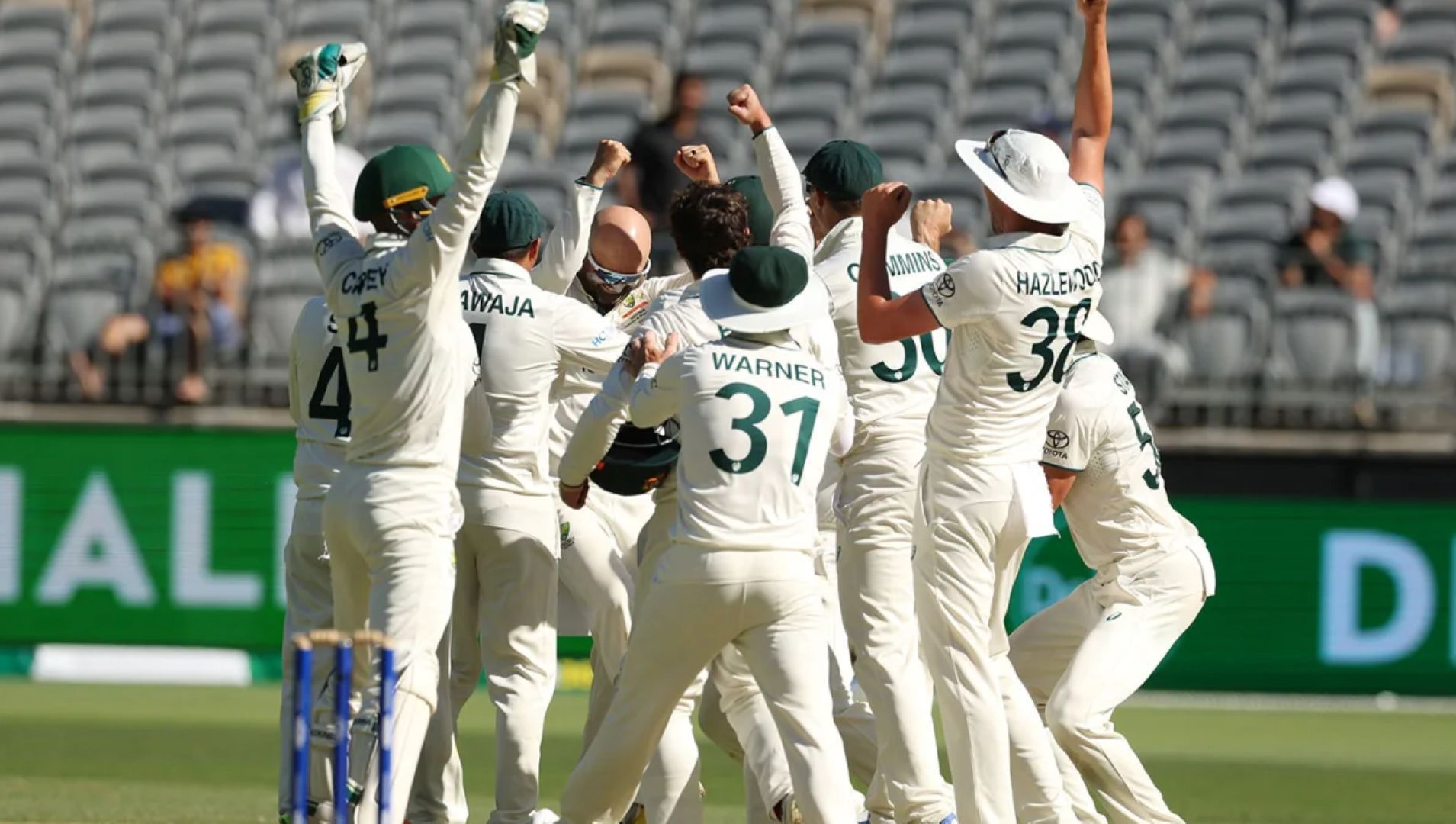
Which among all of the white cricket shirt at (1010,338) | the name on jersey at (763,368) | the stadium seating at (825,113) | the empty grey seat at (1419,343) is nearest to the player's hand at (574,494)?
the name on jersey at (763,368)

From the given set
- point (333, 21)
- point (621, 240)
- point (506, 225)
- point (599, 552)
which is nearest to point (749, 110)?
point (621, 240)

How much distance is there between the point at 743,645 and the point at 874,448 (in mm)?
1387

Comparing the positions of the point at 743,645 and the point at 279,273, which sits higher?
the point at 279,273

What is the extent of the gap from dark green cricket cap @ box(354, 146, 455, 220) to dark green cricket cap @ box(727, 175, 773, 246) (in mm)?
1391

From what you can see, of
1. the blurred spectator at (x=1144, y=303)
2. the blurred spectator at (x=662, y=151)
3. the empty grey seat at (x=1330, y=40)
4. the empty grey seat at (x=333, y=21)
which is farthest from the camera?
the empty grey seat at (x=333, y=21)

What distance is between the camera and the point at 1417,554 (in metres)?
14.8

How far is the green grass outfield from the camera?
972 centimetres

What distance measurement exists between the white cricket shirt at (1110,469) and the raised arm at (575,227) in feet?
6.40

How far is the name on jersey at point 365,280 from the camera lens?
23.0ft

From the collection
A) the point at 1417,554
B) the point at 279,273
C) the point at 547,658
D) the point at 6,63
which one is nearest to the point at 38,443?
the point at 279,273

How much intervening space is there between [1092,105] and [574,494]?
236cm

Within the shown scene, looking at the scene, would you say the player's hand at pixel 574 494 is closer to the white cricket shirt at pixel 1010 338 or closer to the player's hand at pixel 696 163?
the white cricket shirt at pixel 1010 338

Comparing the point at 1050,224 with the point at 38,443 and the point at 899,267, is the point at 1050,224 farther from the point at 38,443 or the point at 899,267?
the point at 38,443

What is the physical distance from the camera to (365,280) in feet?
23.1
